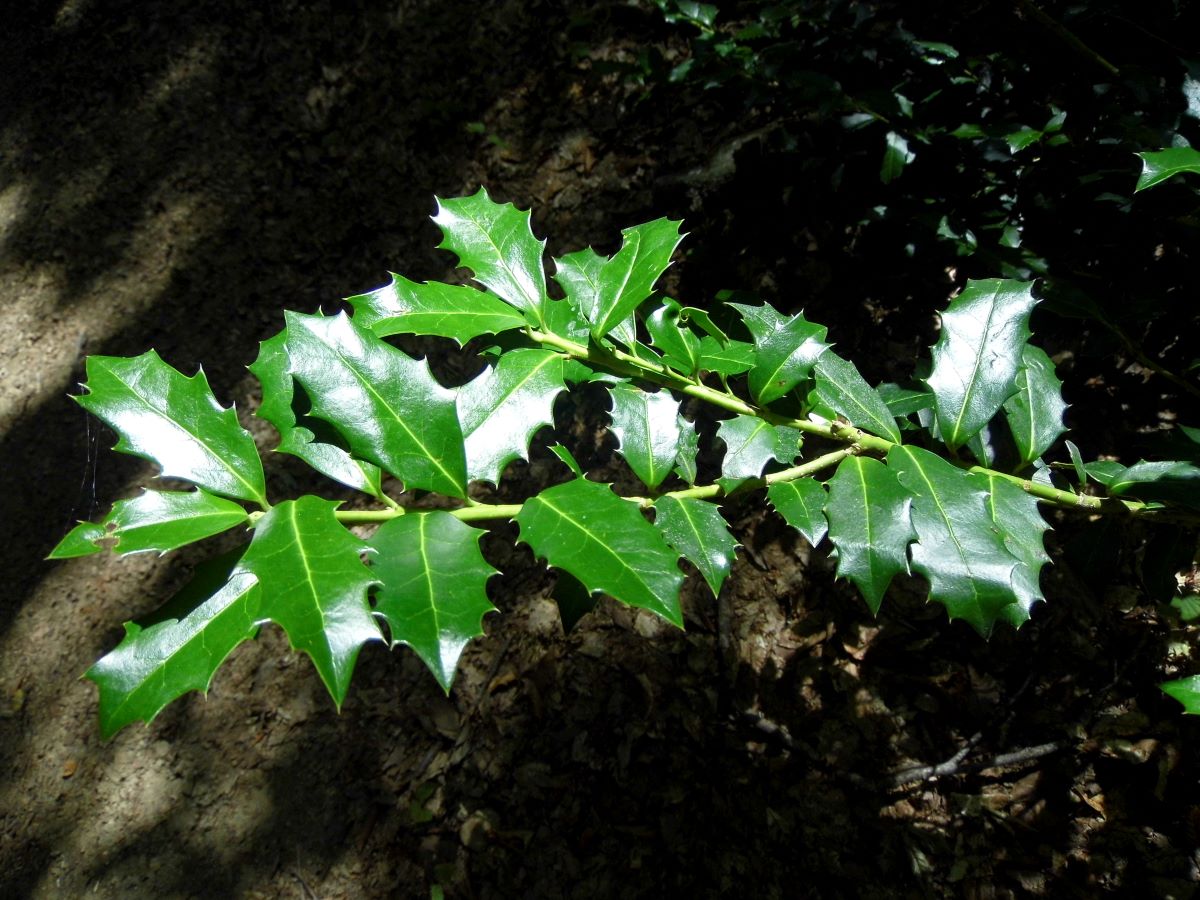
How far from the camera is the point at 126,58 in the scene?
16.6ft

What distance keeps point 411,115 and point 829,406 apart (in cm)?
397

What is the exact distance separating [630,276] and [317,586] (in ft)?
2.12

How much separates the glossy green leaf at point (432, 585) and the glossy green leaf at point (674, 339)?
51 centimetres

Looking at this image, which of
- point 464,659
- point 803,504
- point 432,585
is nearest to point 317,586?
point 432,585

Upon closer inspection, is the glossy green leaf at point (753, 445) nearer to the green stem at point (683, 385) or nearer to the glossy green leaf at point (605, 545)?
the green stem at point (683, 385)

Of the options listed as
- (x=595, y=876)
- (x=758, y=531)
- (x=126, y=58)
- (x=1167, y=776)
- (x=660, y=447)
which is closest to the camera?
(x=660, y=447)

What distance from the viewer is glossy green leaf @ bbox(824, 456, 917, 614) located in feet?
3.37

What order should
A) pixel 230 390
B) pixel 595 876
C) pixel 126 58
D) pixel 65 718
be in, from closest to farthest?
pixel 595 876 → pixel 65 718 → pixel 230 390 → pixel 126 58

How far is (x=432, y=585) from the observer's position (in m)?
0.85

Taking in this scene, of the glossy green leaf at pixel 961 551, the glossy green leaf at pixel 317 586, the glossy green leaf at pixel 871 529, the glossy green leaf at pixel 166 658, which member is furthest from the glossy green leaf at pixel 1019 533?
the glossy green leaf at pixel 166 658

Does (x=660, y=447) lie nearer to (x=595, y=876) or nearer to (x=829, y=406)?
(x=829, y=406)

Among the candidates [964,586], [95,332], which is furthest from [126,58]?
[964,586]

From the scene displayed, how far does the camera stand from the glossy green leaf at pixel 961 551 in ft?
3.31

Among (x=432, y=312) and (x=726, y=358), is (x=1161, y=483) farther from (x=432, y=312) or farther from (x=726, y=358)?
(x=432, y=312)
